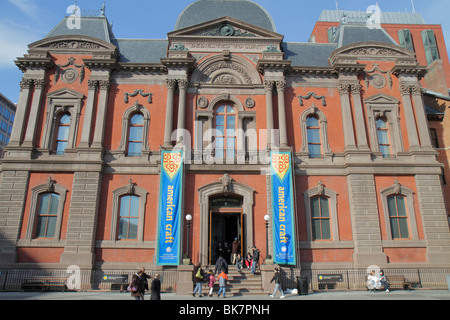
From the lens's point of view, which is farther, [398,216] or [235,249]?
[398,216]

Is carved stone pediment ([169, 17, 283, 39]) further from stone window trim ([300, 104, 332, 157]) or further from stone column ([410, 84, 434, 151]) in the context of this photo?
stone column ([410, 84, 434, 151])

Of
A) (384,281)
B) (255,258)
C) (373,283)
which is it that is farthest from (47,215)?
(384,281)

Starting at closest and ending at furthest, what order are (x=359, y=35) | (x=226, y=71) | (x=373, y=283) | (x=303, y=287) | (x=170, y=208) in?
(x=303, y=287)
(x=373, y=283)
(x=170, y=208)
(x=226, y=71)
(x=359, y=35)

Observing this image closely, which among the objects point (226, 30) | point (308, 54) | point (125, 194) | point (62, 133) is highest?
point (226, 30)

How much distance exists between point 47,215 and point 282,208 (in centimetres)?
1489

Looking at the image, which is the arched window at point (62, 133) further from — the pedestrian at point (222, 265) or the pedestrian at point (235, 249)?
the pedestrian at point (222, 265)

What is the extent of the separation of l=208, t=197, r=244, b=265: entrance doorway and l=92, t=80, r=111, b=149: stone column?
8.61 m

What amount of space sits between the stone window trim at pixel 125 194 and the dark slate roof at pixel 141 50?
32.6 feet

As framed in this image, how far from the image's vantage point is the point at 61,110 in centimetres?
2361

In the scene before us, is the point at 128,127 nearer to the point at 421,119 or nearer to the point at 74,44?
the point at 74,44

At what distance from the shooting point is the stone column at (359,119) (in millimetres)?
23250

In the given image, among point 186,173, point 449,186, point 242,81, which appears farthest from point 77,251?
point 449,186

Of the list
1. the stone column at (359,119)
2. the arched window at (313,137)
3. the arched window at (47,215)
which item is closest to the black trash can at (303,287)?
the arched window at (313,137)

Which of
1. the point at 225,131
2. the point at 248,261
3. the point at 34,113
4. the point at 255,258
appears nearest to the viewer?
the point at 255,258
